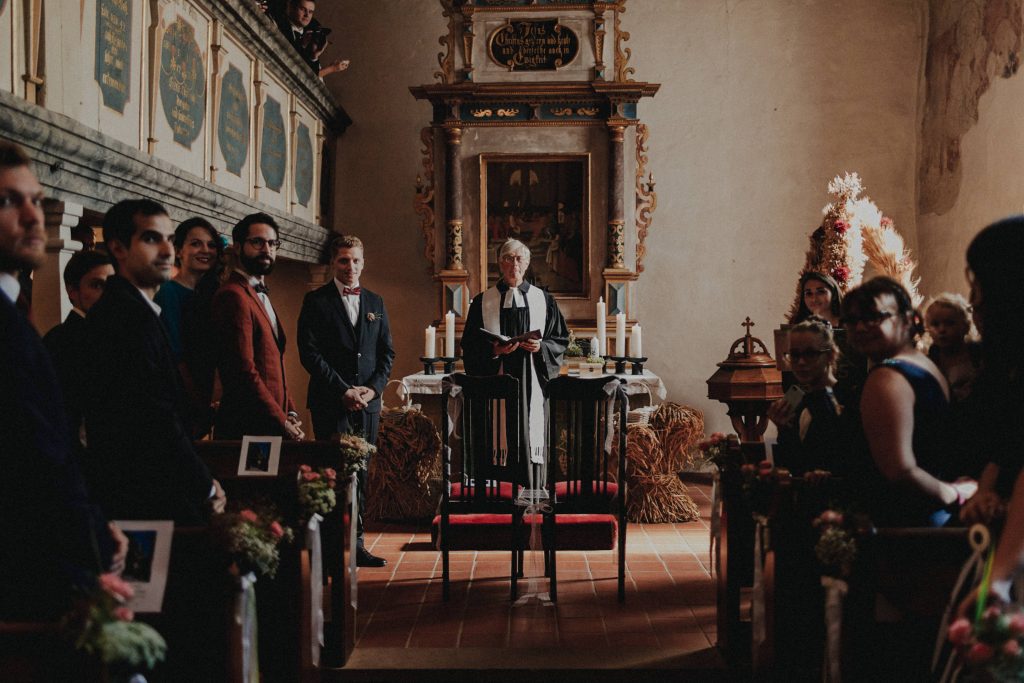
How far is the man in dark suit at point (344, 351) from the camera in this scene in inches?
192

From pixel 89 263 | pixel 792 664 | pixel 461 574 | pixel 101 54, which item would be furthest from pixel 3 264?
pixel 461 574

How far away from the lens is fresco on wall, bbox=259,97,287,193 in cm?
695

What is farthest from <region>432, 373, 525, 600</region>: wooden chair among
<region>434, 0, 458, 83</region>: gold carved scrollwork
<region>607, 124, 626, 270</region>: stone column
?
<region>434, 0, 458, 83</region>: gold carved scrollwork

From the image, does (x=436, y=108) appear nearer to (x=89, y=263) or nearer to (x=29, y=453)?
(x=89, y=263)

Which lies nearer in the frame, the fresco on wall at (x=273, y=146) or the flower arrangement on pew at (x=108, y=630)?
the flower arrangement on pew at (x=108, y=630)

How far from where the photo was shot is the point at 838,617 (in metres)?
2.30

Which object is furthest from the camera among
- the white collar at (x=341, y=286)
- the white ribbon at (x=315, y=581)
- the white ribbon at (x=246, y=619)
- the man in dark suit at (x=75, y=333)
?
the white collar at (x=341, y=286)

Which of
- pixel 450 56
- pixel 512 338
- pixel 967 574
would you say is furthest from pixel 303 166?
pixel 967 574

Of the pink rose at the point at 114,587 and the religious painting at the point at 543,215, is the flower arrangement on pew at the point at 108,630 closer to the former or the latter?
the pink rose at the point at 114,587

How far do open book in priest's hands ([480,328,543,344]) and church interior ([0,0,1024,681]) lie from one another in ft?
0.10

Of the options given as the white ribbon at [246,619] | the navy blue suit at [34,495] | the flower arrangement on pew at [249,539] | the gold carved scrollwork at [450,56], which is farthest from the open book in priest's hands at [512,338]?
the gold carved scrollwork at [450,56]

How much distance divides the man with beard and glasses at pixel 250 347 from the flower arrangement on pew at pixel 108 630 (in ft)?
6.54

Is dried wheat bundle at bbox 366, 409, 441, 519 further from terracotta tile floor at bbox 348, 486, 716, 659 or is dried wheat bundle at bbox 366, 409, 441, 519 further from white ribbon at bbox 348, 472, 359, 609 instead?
white ribbon at bbox 348, 472, 359, 609

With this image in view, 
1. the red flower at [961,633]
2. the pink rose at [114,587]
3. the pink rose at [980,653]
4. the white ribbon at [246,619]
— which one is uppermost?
the pink rose at [114,587]
